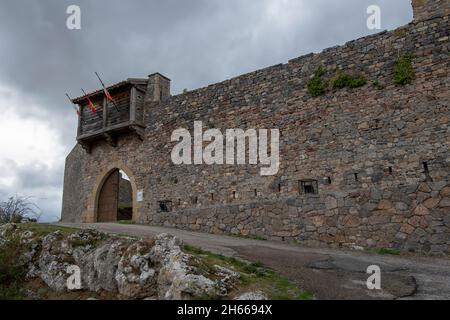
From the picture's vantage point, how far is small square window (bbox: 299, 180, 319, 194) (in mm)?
11375

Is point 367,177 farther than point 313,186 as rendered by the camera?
No

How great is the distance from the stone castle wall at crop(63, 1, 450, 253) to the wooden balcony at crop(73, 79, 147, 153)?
226 centimetres

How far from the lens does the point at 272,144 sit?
493 inches

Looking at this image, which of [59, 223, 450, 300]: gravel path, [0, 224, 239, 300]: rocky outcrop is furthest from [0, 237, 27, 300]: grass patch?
[59, 223, 450, 300]: gravel path

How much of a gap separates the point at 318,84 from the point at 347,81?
0.91m

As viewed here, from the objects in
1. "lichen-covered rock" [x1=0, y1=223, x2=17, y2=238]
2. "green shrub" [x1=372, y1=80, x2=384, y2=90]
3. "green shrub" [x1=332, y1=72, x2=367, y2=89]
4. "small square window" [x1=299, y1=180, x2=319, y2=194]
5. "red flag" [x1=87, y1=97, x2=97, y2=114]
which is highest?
"red flag" [x1=87, y1=97, x2=97, y2=114]

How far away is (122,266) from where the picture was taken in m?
6.82

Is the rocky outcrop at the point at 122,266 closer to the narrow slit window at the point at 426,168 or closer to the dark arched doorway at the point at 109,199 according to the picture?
the narrow slit window at the point at 426,168

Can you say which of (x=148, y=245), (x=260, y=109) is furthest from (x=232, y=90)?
(x=148, y=245)

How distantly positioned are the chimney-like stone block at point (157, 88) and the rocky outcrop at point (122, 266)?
8385 millimetres

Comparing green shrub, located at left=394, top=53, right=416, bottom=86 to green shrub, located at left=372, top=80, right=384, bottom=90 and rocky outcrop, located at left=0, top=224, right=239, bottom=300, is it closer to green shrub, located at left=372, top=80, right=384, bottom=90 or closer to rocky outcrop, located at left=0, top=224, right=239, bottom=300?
green shrub, located at left=372, top=80, right=384, bottom=90

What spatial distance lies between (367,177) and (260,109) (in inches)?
168

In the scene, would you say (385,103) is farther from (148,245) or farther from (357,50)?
(148,245)

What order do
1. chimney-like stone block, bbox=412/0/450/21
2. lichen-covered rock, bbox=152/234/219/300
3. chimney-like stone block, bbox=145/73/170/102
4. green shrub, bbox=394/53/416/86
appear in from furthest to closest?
chimney-like stone block, bbox=145/73/170/102 → green shrub, bbox=394/53/416/86 → chimney-like stone block, bbox=412/0/450/21 → lichen-covered rock, bbox=152/234/219/300
